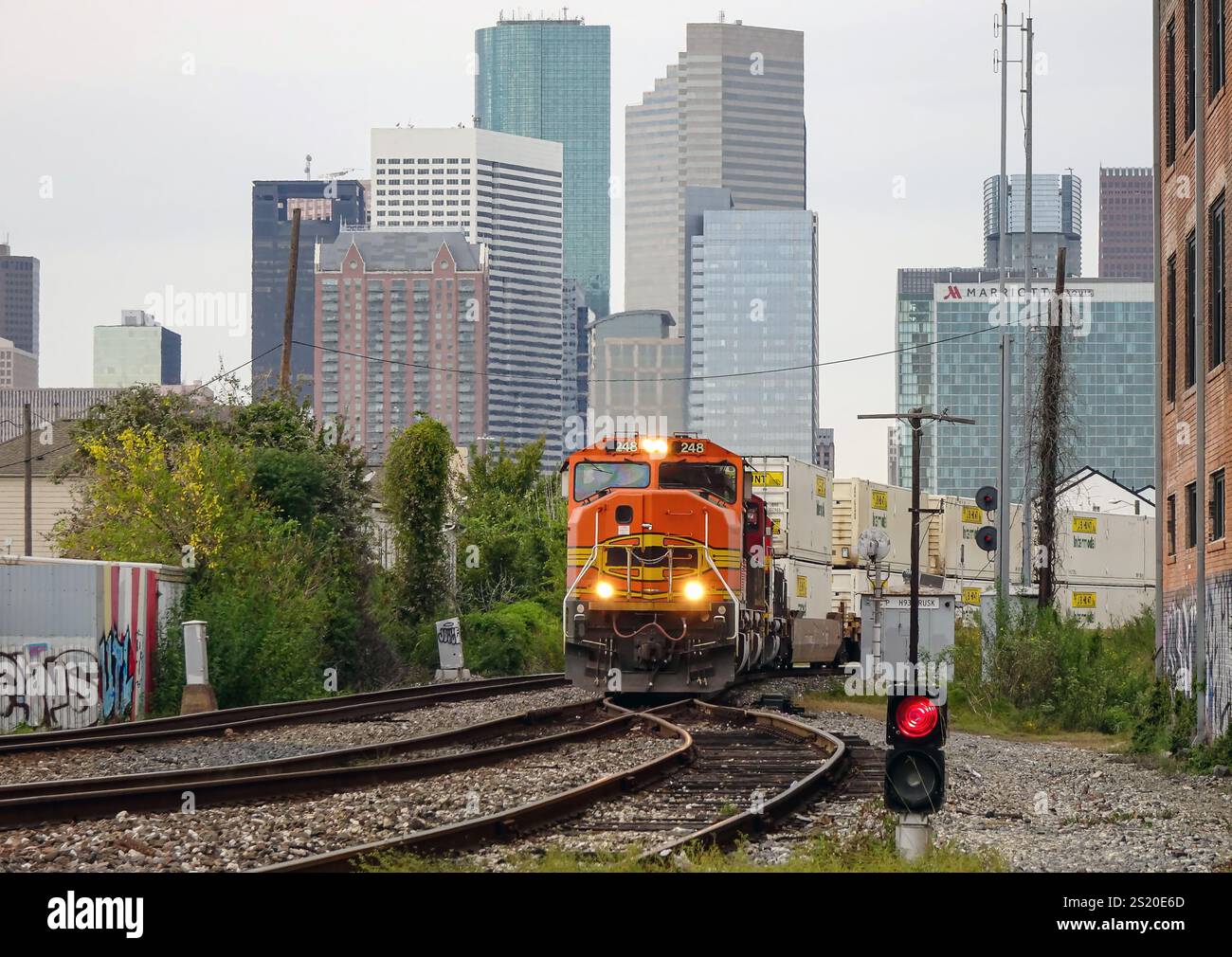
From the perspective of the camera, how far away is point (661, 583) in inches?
933

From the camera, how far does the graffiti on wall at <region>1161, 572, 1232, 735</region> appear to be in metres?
20.5

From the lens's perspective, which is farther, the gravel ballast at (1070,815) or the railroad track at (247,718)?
the railroad track at (247,718)

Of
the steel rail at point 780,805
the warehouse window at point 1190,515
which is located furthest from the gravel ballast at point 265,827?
the warehouse window at point 1190,515

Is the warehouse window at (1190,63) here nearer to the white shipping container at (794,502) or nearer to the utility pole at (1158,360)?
the utility pole at (1158,360)

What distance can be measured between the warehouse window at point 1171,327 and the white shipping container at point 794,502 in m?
14.5

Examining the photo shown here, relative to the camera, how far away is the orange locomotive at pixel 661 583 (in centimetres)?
2359

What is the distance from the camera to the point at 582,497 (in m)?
24.7

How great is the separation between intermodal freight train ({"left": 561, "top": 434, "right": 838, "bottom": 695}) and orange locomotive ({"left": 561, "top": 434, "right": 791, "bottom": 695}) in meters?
0.01

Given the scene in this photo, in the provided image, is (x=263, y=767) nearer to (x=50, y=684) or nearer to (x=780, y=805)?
(x=780, y=805)

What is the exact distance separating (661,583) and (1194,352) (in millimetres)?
8915

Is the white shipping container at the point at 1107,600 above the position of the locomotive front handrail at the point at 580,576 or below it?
below

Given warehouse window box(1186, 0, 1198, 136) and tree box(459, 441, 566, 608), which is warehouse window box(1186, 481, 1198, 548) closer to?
warehouse window box(1186, 0, 1198, 136)

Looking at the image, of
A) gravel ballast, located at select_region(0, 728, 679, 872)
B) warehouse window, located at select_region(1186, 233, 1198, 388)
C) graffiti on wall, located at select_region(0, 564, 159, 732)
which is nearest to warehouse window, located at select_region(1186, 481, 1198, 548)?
warehouse window, located at select_region(1186, 233, 1198, 388)
